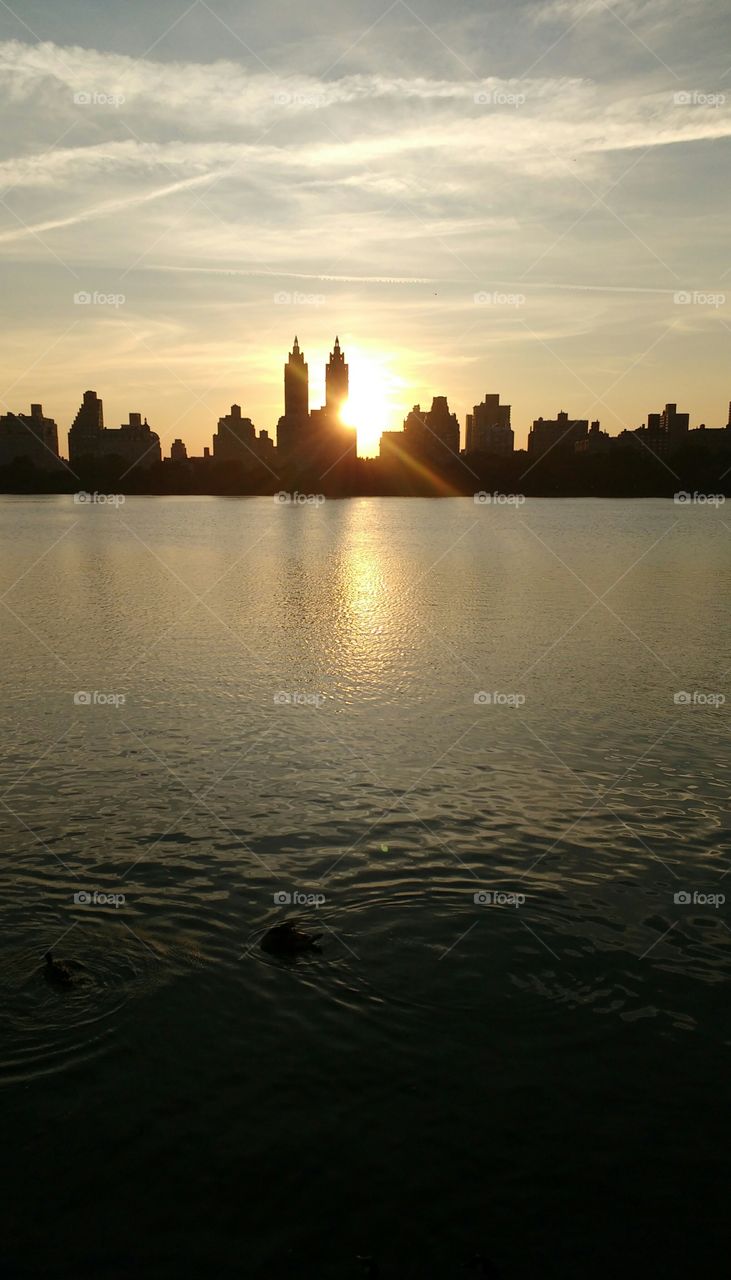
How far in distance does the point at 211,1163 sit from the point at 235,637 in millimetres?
30298

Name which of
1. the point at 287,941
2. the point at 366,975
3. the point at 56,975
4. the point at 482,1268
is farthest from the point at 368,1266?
the point at 56,975

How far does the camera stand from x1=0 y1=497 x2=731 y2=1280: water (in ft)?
29.2

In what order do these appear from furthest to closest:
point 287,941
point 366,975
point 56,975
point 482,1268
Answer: point 287,941 < point 366,975 < point 56,975 < point 482,1268

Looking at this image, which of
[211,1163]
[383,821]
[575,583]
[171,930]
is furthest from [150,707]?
[575,583]

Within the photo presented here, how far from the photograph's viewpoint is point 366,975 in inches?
499

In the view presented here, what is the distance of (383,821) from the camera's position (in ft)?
59.7

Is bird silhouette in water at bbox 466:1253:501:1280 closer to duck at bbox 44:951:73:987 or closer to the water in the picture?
the water

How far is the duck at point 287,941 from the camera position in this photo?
13148mm

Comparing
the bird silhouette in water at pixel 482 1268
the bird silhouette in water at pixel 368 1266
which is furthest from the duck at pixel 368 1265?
the bird silhouette in water at pixel 482 1268

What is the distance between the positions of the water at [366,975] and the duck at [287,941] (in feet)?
0.55

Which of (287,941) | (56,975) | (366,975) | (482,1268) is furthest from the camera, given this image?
(287,941)

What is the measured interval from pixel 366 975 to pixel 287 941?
50.3 inches

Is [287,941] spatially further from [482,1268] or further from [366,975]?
[482,1268]

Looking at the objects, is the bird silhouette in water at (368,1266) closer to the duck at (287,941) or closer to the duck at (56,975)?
the duck at (287,941)
